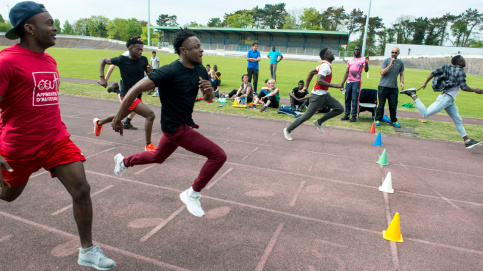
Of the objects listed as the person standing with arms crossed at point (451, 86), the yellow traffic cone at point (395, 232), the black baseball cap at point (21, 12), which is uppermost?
the black baseball cap at point (21, 12)

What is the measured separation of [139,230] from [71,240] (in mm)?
654

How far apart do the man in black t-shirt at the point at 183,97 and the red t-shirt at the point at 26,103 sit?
2.38 feet

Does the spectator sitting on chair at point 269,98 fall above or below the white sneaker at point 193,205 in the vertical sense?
above

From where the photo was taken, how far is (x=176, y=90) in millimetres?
3430

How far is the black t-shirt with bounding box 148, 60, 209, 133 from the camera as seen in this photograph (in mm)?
3324

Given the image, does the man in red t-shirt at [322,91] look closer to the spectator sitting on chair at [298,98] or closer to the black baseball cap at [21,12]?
the spectator sitting on chair at [298,98]

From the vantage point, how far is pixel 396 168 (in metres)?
→ 6.03

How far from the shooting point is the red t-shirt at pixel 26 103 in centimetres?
258

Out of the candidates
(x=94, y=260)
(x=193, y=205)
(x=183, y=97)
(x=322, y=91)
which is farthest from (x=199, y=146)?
(x=322, y=91)

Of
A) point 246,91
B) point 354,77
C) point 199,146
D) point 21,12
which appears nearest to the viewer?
point 21,12

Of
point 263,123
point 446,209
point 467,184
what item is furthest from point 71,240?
point 263,123

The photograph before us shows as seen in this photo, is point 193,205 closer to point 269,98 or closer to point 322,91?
point 322,91

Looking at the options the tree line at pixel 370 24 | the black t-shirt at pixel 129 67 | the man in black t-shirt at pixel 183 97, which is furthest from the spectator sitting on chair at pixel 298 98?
the tree line at pixel 370 24

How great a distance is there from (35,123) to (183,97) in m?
1.39
